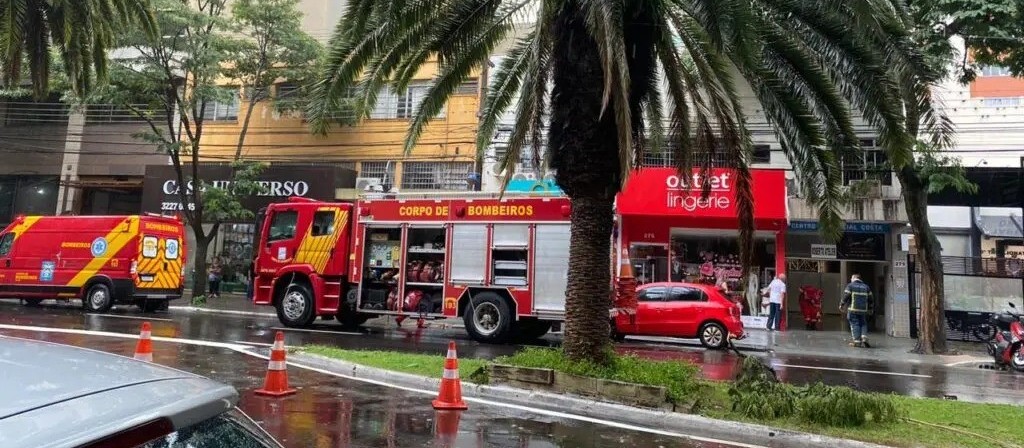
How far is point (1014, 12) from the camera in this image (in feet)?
44.4

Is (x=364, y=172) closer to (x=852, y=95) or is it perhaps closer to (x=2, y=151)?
(x=2, y=151)

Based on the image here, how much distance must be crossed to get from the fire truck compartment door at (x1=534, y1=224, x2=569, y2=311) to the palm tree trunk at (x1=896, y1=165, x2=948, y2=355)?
8883mm

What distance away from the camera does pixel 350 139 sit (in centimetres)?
2689

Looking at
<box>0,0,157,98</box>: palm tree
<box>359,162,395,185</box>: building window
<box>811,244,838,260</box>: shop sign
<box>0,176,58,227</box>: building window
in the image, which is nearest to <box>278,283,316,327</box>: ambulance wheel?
<box>0,0,157,98</box>: palm tree

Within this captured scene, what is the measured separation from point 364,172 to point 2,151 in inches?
684

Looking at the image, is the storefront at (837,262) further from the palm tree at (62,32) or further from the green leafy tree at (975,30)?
the palm tree at (62,32)

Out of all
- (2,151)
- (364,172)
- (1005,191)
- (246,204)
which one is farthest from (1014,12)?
(2,151)

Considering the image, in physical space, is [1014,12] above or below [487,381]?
above

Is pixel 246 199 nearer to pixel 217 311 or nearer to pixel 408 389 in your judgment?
pixel 217 311

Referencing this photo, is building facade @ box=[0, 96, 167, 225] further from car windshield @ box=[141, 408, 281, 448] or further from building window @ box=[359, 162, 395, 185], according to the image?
car windshield @ box=[141, 408, 281, 448]

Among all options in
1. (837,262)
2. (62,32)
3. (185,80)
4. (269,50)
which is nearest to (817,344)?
(837,262)

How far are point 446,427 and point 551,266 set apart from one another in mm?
7506

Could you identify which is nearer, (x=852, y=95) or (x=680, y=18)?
(x=852, y=95)

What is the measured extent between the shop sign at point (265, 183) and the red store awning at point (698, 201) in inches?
427
